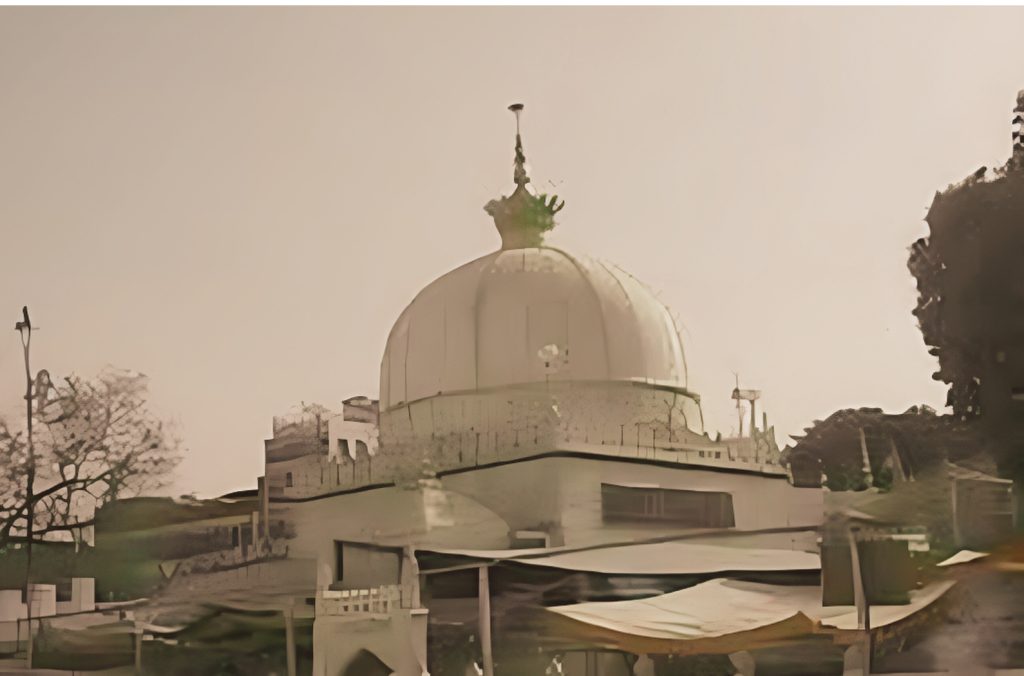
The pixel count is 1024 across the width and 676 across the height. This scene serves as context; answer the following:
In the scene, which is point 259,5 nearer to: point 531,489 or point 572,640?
point 531,489

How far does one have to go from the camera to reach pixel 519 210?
629 cm

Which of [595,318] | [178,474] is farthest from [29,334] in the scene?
[595,318]

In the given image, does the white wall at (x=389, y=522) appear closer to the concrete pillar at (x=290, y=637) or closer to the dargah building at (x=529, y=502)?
the dargah building at (x=529, y=502)

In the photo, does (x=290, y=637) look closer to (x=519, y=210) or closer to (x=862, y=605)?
(x=519, y=210)

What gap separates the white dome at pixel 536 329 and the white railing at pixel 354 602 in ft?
3.03

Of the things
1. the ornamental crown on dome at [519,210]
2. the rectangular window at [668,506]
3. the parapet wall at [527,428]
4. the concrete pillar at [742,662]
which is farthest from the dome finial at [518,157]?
the concrete pillar at [742,662]

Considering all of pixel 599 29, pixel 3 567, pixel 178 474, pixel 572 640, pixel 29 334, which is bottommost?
pixel 572 640

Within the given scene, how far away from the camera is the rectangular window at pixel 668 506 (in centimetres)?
633

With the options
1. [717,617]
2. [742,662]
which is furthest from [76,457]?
[742,662]

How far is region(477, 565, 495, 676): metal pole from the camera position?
6.00 metres

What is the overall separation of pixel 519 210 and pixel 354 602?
1.89 metres

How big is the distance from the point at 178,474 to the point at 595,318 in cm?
200

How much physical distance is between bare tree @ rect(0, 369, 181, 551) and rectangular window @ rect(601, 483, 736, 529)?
6.44ft

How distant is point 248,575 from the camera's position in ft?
19.8
